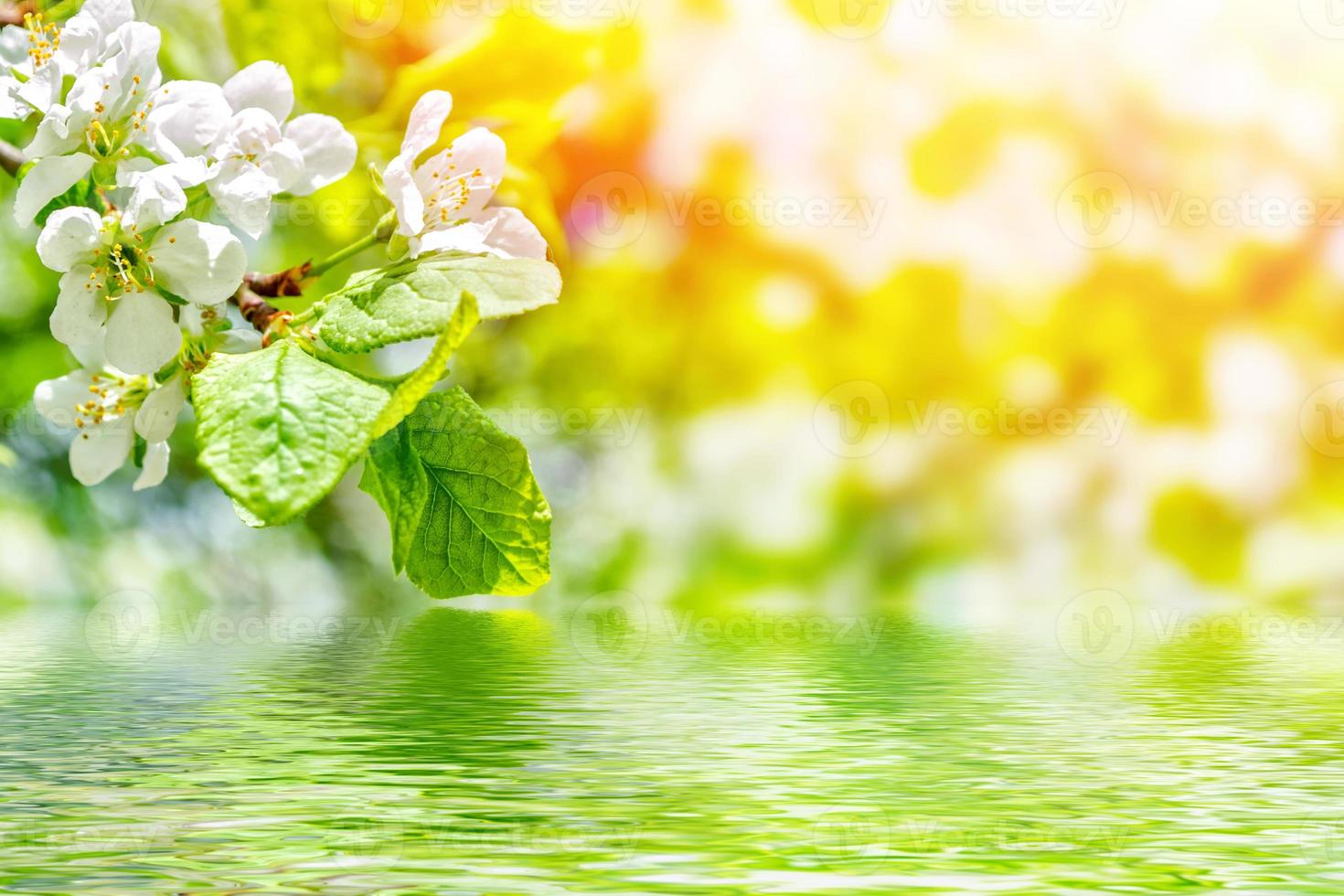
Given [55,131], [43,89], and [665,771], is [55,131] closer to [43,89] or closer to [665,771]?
[43,89]

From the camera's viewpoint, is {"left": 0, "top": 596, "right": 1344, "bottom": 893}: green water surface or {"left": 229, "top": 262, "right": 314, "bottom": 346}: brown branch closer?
{"left": 229, "top": 262, "right": 314, "bottom": 346}: brown branch

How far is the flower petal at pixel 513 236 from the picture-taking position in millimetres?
226

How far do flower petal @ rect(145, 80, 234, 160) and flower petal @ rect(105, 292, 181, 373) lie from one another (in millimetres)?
22

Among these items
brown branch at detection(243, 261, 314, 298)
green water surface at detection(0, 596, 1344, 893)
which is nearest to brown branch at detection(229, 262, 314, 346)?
brown branch at detection(243, 261, 314, 298)

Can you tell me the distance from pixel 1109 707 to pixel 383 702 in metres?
0.41

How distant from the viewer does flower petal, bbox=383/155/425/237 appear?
224 millimetres

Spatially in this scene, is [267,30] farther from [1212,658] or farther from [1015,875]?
[1212,658]

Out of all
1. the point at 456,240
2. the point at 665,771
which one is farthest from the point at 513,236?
the point at 665,771

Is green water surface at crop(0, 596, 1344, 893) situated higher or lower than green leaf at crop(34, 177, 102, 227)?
lower

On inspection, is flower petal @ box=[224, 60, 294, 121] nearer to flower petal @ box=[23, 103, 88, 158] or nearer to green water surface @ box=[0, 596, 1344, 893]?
flower petal @ box=[23, 103, 88, 158]

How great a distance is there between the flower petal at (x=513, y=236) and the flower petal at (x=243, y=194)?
0.03 meters

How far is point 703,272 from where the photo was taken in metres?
1.32

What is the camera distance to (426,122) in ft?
0.79

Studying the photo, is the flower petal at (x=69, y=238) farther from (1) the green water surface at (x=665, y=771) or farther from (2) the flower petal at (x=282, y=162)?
(1) the green water surface at (x=665, y=771)
